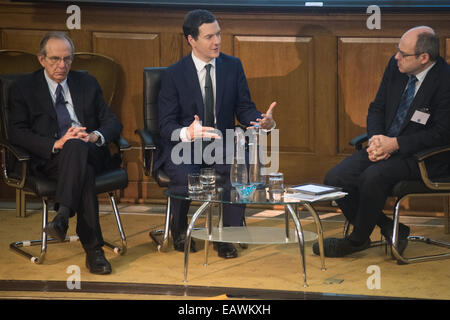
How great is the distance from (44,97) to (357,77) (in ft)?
7.26

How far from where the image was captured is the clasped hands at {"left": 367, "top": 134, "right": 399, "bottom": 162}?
3.95 m

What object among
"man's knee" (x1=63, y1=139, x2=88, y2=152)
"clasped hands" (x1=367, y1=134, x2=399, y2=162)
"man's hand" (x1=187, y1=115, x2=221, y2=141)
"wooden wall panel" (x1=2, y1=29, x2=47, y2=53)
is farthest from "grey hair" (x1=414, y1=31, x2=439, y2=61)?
"wooden wall panel" (x1=2, y1=29, x2=47, y2=53)

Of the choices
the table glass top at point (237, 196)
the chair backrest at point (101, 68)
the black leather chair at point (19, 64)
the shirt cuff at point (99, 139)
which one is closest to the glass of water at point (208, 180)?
the table glass top at point (237, 196)

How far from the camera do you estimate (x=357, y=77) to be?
5051mm

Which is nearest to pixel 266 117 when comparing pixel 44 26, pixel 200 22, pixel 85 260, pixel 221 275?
pixel 200 22

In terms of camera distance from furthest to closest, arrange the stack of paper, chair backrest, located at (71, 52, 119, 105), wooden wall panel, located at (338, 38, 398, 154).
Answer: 1. chair backrest, located at (71, 52, 119, 105)
2. wooden wall panel, located at (338, 38, 398, 154)
3. the stack of paper

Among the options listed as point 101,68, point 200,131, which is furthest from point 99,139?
point 101,68

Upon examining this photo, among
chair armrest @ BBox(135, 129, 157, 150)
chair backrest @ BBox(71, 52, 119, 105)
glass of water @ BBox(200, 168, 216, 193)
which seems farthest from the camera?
chair backrest @ BBox(71, 52, 119, 105)

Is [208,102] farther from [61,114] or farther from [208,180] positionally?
[61,114]

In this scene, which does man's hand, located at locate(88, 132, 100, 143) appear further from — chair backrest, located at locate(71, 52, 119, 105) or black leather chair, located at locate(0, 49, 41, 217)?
black leather chair, located at locate(0, 49, 41, 217)

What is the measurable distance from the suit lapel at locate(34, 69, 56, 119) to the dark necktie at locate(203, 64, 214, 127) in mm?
902

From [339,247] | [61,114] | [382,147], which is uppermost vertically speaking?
[61,114]

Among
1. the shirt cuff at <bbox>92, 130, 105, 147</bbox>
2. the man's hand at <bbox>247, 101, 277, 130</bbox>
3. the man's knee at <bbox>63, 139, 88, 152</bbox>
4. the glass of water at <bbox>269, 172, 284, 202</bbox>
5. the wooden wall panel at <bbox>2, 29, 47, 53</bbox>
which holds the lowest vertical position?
the glass of water at <bbox>269, 172, 284, 202</bbox>

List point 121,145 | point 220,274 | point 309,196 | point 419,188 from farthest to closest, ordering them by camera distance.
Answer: point 121,145, point 419,188, point 220,274, point 309,196
